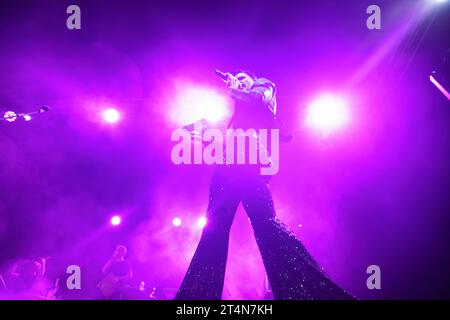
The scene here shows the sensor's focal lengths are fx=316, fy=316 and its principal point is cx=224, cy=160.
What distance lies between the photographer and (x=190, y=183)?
334 inches

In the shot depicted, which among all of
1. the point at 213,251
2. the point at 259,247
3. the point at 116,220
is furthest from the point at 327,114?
the point at 116,220

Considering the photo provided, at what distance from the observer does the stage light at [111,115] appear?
7.28 meters

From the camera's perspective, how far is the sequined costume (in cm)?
227

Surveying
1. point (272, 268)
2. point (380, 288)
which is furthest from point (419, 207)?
point (272, 268)

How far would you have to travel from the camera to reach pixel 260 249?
8.11ft

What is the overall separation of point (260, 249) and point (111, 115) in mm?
5951

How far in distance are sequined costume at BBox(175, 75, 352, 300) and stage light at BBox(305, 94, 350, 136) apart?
433cm

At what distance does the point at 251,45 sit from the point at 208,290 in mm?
4789

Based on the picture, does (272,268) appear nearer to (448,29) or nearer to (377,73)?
(448,29)

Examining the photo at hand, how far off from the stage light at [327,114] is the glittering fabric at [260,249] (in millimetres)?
4400

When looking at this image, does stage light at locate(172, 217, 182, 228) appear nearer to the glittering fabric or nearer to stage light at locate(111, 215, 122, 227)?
stage light at locate(111, 215, 122, 227)

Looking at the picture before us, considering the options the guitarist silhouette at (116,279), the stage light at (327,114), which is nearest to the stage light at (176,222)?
the guitarist silhouette at (116,279)

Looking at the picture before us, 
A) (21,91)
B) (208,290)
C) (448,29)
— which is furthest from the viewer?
(21,91)

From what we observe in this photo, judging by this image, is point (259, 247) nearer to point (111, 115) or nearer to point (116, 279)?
point (116, 279)
